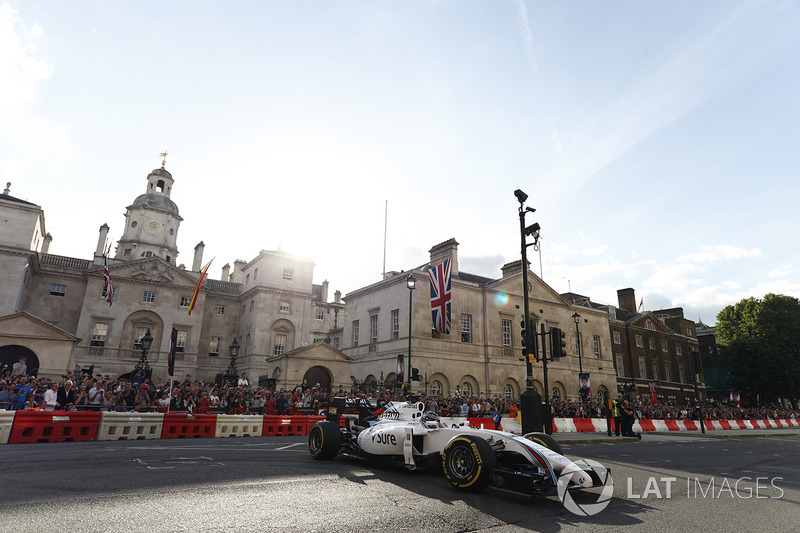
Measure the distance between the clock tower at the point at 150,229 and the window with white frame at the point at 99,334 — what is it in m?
12.3

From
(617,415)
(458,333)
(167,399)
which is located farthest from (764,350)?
(167,399)

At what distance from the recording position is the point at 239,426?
16.3 metres

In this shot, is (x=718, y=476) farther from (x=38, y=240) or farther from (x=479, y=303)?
(x=38, y=240)

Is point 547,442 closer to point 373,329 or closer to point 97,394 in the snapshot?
point 97,394

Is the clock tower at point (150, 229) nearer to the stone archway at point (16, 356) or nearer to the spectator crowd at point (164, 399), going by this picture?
the stone archway at point (16, 356)

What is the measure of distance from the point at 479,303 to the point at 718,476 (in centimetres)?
2666

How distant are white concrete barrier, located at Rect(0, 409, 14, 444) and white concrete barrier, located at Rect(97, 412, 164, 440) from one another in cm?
215

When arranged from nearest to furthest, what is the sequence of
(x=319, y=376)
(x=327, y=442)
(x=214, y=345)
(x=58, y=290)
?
(x=327, y=442), (x=319, y=376), (x=58, y=290), (x=214, y=345)

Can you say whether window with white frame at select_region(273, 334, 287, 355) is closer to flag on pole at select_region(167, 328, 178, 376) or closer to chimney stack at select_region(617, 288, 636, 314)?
flag on pole at select_region(167, 328, 178, 376)

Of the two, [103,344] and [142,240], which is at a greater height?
[142,240]

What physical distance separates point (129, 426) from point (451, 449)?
12003mm

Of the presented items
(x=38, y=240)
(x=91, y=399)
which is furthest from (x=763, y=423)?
(x=38, y=240)

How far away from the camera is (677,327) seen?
59438mm

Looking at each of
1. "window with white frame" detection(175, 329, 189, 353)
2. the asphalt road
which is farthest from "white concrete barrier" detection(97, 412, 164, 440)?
"window with white frame" detection(175, 329, 189, 353)
